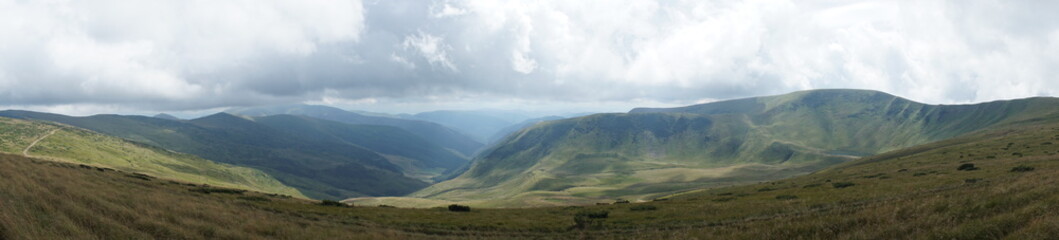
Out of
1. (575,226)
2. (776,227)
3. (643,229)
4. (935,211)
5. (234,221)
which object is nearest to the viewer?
(935,211)

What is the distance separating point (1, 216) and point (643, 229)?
28964 millimetres

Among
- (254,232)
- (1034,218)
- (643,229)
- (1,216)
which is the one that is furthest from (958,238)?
(1,216)

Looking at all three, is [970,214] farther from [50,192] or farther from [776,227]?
[50,192]

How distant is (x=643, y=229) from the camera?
98.8 ft

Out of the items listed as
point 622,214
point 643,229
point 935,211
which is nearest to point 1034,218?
point 935,211

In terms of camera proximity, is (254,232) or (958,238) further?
(254,232)

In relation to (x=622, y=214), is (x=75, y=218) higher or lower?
higher

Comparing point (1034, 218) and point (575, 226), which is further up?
point (1034, 218)

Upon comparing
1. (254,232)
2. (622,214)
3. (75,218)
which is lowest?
(622,214)

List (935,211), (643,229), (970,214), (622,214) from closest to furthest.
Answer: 1. (970,214)
2. (935,211)
3. (643,229)
4. (622,214)

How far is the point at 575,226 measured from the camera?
3400 centimetres

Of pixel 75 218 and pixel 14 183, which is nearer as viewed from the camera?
pixel 75 218

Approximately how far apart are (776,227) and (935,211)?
5.11 m

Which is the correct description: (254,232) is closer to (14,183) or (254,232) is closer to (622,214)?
(14,183)
